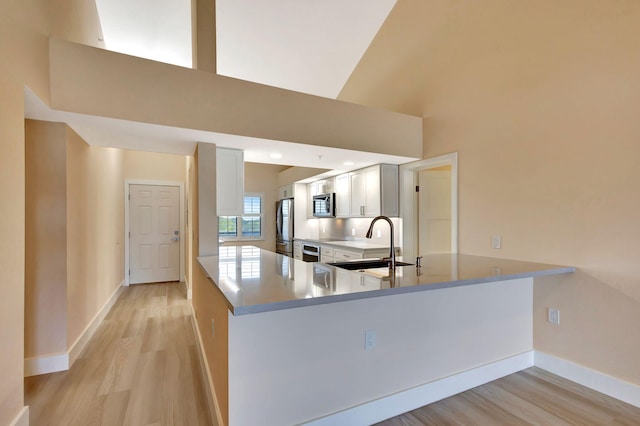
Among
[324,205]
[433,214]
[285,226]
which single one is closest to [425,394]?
[433,214]

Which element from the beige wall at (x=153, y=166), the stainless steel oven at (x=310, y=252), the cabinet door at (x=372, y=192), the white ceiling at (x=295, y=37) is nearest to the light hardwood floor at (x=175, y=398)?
the cabinet door at (x=372, y=192)

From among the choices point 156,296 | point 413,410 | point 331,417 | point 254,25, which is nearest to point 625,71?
point 413,410

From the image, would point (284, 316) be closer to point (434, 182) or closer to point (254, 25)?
point (434, 182)

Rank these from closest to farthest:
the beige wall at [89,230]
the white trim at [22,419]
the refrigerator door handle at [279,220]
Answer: the white trim at [22,419] → the beige wall at [89,230] → the refrigerator door handle at [279,220]

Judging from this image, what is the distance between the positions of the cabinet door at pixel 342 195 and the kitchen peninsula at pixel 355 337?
2613 millimetres

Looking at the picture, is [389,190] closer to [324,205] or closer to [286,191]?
[324,205]

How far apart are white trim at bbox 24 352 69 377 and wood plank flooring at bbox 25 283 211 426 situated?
7 cm

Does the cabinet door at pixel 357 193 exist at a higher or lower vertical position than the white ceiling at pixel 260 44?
lower

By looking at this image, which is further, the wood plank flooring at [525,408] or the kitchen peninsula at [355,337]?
the wood plank flooring at [525,408]

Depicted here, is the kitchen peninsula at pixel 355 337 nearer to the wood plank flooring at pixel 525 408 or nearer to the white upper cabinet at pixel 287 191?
the wood plank flooring at pixel 525 408

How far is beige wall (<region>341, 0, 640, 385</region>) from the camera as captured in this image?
2.04m

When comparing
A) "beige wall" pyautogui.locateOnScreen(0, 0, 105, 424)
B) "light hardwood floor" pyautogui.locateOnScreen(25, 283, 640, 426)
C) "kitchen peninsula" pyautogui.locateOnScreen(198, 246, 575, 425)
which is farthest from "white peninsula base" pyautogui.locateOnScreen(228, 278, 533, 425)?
"beige wall" pyautogui.locateOnScreen(0, 0, 105, 424)

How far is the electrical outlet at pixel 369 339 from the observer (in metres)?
1.82

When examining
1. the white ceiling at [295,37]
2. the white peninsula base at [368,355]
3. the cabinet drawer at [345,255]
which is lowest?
the white peninsula base at [368,355]
